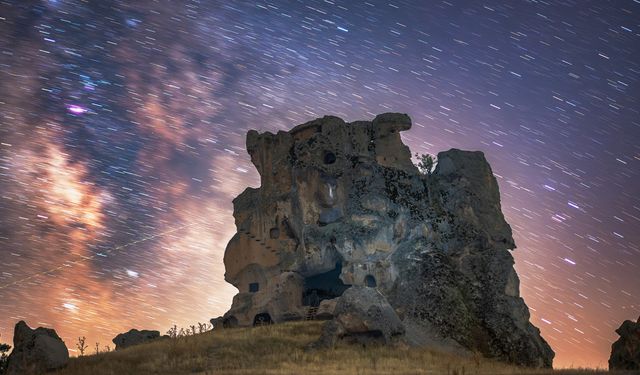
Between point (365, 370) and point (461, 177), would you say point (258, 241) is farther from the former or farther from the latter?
point (365, 370)

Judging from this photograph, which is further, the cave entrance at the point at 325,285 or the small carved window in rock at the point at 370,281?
the cave entrance at the point at 325,285

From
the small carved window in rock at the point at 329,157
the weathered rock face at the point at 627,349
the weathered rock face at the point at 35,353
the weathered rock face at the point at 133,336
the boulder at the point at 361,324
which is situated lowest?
the weathered rock face at the point at 133,336

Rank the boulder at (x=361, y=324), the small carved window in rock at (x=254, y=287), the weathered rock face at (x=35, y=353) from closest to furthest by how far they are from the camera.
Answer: the weathered rock face at (x=35, y=353), the boulder at (x=361, y=324), the small carved window in rock at (x=254, y=287)

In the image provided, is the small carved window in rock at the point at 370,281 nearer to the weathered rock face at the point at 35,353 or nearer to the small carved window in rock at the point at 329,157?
the small carved window in rock at the point at 329,157

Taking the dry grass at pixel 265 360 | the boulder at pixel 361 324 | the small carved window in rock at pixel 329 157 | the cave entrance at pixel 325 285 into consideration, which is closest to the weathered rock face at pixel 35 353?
the dry grass at pixel 265 360

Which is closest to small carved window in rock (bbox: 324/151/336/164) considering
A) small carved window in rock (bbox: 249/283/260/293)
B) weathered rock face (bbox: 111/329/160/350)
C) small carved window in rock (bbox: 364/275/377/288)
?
small carved window in rock (bbox: 364/275/377/288)

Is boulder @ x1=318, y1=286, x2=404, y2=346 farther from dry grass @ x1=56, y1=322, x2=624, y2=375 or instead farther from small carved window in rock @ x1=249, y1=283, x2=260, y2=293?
small carved window in rock @ x1=249, y1=283, x2=260, y2=293

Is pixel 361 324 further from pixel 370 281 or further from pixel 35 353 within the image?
pixel 370 281

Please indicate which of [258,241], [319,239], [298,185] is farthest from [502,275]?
[258,241]

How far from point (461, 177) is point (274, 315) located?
16.3 metres

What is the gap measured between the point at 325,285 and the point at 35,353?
1046 inches

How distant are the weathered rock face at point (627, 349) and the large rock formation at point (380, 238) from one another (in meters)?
6.08

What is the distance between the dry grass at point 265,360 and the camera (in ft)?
71.8

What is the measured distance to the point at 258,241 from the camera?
49.8m
